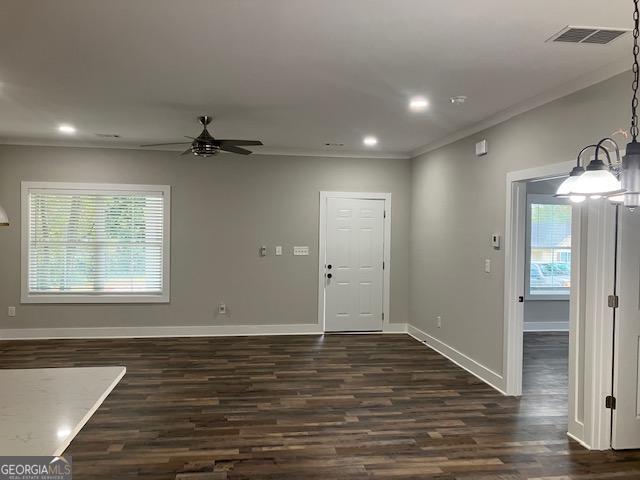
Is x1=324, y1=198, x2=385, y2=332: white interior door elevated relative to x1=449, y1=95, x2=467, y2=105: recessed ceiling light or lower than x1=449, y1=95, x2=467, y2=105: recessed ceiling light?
lower

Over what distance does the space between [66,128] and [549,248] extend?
7.32m

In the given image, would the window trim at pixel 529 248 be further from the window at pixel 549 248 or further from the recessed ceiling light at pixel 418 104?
the recessed ceiling light at pixel 418 104

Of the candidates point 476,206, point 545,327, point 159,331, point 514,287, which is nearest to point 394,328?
point 545,327

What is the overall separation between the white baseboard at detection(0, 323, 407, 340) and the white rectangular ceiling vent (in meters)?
5.17

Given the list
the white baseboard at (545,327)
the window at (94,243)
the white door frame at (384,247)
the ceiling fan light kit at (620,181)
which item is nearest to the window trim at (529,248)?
the white baseboard at (545,327)

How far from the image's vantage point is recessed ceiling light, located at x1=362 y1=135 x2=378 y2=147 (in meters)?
5.99

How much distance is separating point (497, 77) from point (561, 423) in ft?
9.27

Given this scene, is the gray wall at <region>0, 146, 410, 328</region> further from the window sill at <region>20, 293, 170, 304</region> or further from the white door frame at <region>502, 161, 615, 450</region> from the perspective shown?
the white door frame at <region>502, 161, 615, 450</region>

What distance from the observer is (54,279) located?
6641 millimetres

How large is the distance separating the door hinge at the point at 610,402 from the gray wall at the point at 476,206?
133 cm

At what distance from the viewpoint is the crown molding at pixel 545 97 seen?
129 inches

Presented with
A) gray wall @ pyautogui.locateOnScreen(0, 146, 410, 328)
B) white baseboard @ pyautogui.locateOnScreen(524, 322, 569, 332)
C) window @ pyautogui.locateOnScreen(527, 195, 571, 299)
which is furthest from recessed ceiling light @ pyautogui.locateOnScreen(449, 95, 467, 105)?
white baseboard @ pyautogui.locateOnScreen(524, 322, 569, 332)

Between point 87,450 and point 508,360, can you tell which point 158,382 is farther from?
point 508,360

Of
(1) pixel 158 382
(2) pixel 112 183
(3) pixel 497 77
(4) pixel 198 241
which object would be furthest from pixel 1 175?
(3) pixel 497 77
